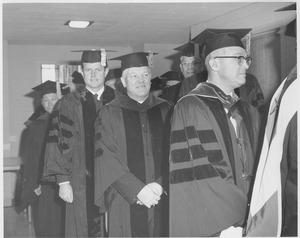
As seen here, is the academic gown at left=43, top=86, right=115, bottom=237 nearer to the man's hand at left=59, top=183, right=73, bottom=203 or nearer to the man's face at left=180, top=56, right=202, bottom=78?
the man's hand at left=59, top=183, right=73, bottom=203

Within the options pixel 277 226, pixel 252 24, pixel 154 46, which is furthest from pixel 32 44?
pixel 277 226

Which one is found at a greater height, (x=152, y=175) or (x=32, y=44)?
(x=32, y=44)

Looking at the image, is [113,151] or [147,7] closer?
[113,151]

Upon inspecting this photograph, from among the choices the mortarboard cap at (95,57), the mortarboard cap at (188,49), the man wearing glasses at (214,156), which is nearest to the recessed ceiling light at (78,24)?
the mortarboard cap at (188,49)

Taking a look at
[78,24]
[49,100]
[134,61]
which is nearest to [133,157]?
[134,61]

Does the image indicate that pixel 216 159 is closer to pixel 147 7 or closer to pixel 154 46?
pixel 147 7

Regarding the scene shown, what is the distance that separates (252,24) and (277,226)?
11.1 ft

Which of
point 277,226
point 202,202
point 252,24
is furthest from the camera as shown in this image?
point 252,24

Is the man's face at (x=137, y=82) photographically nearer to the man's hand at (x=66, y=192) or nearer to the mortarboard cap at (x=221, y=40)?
the mortarboard cap at (x=221, y=40)

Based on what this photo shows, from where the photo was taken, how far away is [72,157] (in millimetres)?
2973

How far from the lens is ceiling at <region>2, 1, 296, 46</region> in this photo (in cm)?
440

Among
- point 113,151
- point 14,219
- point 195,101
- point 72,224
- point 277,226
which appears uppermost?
point 195,101

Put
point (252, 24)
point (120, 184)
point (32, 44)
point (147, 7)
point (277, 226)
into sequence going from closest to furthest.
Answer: point (277, 226) < point (120, 184) < point (147, 7) < point (252, 24) < point (32, 44)

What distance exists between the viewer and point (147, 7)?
4.37 metres
